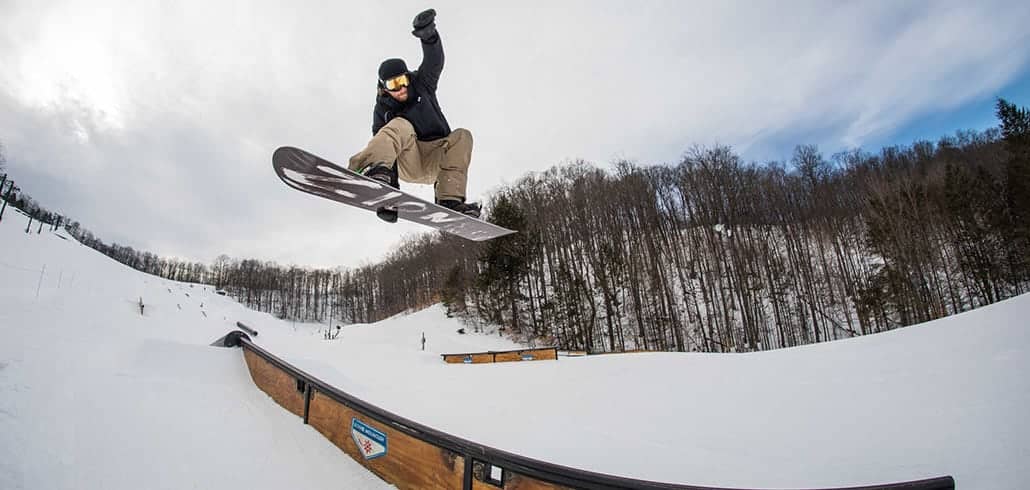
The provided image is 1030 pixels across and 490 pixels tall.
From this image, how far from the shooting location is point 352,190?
342cm

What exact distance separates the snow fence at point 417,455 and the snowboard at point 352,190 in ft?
6.08

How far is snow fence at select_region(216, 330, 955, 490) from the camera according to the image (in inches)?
64.9

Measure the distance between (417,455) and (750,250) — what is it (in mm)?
24068

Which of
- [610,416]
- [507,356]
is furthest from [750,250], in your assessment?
[610,416]

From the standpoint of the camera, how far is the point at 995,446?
8.04ft

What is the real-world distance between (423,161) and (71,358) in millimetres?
4791

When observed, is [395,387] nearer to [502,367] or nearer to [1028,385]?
[502,367]

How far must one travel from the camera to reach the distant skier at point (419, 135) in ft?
10.0

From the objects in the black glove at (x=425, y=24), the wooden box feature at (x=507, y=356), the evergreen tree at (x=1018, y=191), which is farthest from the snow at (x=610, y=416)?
the evergreen tree at (x=1018, y=191)

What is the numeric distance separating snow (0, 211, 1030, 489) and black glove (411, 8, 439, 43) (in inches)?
143

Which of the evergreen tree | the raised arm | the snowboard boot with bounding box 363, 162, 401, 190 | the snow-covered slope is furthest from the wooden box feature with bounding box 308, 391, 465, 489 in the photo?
the evergreen tree

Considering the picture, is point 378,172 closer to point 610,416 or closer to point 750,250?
point 610,416

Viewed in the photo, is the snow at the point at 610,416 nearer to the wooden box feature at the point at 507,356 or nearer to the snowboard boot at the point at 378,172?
the snowboard boot at the point at 378,172

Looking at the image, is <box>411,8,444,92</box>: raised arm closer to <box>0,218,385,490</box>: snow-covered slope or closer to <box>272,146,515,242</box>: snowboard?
<box>272,146,515,242</box>: snowboard
